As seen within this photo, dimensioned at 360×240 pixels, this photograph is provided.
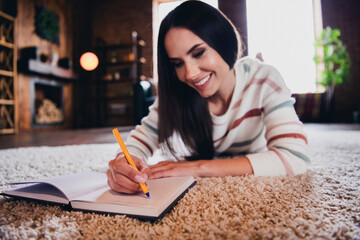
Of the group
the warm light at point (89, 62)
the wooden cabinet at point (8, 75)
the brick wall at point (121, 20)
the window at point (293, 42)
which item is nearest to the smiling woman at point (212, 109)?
the warm light at point (89, 62)

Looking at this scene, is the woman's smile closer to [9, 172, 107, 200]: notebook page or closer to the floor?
[9, 172, 107, 200]: notebook page

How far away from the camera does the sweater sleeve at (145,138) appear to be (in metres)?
0.76

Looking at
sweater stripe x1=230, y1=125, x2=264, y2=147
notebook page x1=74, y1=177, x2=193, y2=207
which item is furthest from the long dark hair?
notebook page x1=74, y1=177, x2=193, y2=207

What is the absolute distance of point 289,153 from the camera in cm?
61

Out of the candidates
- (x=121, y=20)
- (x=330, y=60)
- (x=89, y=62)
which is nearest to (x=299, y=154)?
(x=89, y=62)

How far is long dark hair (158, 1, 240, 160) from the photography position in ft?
2.31

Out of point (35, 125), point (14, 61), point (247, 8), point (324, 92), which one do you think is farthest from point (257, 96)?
point (324, 92)

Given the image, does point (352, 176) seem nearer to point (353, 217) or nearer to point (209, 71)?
point (353, 217)

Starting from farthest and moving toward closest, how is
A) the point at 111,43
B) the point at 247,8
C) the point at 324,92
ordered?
the point at 111,43 → the point at 324,92 → the point at 247,8

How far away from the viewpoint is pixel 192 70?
0.69m

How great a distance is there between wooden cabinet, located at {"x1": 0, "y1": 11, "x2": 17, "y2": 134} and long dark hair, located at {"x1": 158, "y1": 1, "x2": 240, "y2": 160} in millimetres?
3079

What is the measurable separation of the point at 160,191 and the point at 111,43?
16.4ft

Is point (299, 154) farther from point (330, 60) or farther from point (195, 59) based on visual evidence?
point (330, 60)

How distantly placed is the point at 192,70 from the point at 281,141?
0.33 meters
